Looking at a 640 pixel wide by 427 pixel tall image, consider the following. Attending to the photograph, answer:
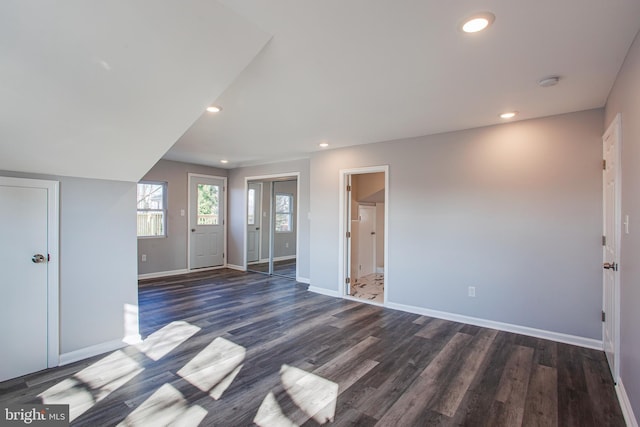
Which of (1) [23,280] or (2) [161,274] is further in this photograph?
(2) [161,274]

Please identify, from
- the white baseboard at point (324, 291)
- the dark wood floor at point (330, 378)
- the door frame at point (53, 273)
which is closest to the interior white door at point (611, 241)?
the dark wood floor at point (330, 378)

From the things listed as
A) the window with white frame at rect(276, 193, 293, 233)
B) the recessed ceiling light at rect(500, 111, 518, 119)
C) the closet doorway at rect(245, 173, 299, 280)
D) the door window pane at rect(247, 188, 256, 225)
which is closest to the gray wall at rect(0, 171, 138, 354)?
the closet doorway at rect(245, 173, 299, 280)

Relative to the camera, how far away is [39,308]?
2.61m

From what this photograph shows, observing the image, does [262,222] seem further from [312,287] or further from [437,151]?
[437,151]

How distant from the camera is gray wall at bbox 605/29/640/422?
1866mm

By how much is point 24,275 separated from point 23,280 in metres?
0.04

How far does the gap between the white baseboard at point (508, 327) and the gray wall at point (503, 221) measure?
0.17 feet

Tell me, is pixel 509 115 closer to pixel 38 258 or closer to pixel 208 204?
pixel 38 258

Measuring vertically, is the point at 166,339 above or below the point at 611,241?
below

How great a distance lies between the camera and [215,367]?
2711 millimetres

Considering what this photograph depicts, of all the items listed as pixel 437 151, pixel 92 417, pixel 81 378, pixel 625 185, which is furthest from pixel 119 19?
pixel 437 151

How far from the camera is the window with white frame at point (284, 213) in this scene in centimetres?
844

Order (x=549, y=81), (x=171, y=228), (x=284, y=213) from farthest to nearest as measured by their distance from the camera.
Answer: (x=284, y=213), (x=171, y=228), (x=549, y=81)

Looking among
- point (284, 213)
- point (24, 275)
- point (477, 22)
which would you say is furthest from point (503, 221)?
point (284, 213)
